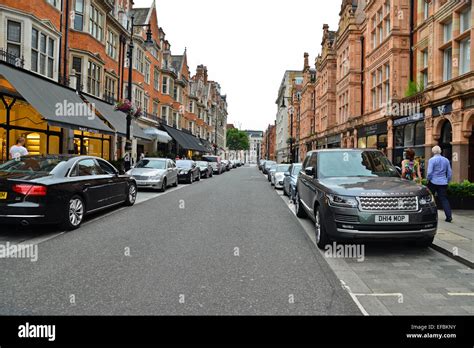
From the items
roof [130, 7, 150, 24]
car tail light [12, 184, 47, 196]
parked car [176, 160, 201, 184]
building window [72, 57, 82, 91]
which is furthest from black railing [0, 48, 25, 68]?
roof [130, 7, 150, 24]

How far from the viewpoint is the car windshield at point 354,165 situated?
7.12 meters

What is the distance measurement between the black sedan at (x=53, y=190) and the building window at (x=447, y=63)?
1460cm

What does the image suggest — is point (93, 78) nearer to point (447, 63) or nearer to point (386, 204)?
point (447, 63)

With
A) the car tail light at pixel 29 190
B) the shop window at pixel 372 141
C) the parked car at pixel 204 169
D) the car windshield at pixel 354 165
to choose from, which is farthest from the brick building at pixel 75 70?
the shop window at pixel 372 141

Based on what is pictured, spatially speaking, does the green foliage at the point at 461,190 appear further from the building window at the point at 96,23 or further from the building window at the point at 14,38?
the building window at the point at 96,23

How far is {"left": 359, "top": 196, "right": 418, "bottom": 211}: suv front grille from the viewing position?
551 cm

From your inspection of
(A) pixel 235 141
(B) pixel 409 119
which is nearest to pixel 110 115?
(B) pixel 409 119

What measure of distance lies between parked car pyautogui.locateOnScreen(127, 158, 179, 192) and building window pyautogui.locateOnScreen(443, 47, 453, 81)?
1342 cm

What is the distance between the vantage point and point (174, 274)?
4645mm

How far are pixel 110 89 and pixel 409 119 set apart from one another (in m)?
19.7

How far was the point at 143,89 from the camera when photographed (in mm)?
31750

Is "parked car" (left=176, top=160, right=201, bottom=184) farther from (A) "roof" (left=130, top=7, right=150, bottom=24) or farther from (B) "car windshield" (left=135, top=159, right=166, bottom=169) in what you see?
(A) "roof" (left=130, top=7, right=150, bottom=24)

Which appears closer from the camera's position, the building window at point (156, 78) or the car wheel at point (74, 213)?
the car wheel at point (74, 213)

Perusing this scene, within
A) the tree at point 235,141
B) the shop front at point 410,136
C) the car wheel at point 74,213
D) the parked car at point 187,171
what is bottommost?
the car wheel at point 74,213
